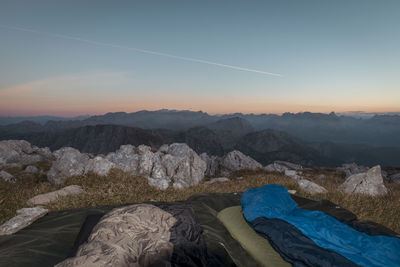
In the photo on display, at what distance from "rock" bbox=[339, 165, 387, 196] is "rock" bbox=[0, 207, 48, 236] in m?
16.9

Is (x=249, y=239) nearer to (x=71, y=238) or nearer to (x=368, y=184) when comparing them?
(x=71, y=238)

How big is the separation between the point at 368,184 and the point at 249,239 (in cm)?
1327

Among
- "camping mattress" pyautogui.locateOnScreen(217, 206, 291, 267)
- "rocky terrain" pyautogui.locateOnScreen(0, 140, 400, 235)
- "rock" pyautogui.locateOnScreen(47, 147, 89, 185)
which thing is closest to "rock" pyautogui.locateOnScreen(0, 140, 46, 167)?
"rocky terrain" pyautogui.locateOnScreen(0, 140, 400, 235)

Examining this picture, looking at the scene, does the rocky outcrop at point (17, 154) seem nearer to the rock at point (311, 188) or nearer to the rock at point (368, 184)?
the rock at point (311, 188)

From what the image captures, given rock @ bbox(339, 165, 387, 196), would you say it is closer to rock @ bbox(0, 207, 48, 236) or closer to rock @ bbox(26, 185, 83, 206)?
rock @ bbox(26, 185, 83, 206)

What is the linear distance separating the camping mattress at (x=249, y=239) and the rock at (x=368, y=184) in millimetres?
11068

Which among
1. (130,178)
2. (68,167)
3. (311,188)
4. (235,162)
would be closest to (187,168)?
(130,178)

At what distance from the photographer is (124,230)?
4480mm

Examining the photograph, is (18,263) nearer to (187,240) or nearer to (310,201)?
(187,240)

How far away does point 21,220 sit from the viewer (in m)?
7.28

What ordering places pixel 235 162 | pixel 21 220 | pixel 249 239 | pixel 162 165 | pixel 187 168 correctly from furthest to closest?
pixel 235 162
pixel 187 168
pixel 162 165
pixel 21 220
pixel 249 239

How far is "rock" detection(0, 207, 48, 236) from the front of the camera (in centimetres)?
674

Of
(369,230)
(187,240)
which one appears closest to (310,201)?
(369,230)

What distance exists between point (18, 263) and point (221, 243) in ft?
15.2
